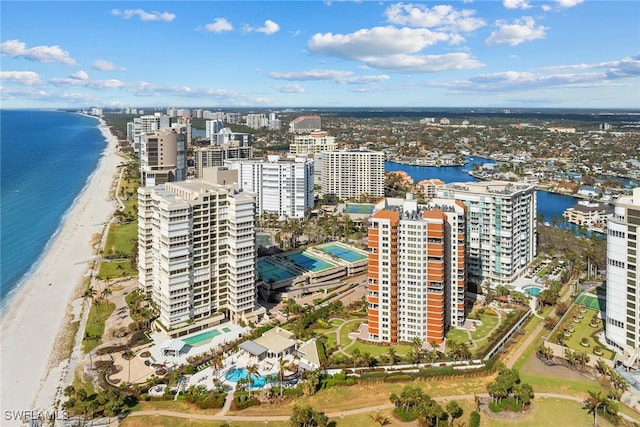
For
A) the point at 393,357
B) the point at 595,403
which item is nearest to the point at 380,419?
the point at 393,357

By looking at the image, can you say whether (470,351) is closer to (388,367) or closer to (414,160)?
(388,367)

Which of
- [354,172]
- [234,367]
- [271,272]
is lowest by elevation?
[234,367]

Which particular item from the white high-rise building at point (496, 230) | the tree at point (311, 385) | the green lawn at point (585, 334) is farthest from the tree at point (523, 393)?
the white high-rise building at point (496, 230)

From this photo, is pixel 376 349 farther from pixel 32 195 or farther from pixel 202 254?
pixel 32 195

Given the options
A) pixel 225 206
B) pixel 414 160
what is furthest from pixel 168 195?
pixel 414 160

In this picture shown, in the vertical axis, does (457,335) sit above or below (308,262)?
below

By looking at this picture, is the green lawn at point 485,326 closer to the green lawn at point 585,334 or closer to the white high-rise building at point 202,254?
the green lawn at point 585,334

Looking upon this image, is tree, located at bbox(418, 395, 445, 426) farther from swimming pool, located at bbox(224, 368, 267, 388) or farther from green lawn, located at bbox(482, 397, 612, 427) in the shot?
swimming pool, located at bbox(224, 368, 267, 388)
